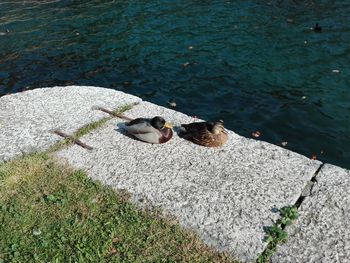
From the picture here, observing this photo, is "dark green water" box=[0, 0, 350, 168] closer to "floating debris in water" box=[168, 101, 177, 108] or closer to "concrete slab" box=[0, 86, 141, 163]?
"floating debris in water" box=[168, 101, 177, 108]

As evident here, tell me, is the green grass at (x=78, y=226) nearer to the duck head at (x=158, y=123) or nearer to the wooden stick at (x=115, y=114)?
the duck head at (x=158, y=123)

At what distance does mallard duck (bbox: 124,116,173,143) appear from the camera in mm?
6707

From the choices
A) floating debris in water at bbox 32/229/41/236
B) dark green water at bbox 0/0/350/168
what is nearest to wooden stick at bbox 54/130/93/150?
floating debris in water at bbox 32/229/41/236

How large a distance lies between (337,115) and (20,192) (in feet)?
21.4

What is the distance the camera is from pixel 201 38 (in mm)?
13586

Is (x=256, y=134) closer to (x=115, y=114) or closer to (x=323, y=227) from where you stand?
(x=115, y=114)

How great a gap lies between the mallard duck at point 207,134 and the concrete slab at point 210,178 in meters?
0.10

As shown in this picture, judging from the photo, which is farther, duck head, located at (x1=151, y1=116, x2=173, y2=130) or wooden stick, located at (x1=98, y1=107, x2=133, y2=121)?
wooden stick, located at (x1=98, y1=107, x2=133, y2=121)

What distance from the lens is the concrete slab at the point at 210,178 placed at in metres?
5.15

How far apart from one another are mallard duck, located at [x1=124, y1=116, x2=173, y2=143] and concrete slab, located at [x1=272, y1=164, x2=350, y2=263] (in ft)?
7.53

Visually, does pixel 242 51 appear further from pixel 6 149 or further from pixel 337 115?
pixel 6 149

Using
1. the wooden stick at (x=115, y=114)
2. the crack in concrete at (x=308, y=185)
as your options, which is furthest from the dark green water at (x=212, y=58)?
the wooden stick at (x=115, y=114)

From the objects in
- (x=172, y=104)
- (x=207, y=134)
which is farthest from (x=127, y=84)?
(x=207, y=134)

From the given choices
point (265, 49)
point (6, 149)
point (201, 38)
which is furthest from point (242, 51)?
point (6, 149)
